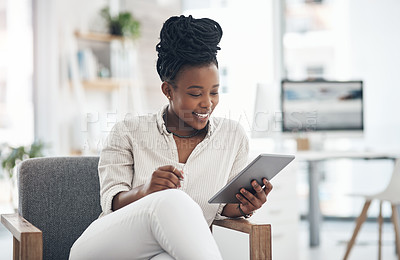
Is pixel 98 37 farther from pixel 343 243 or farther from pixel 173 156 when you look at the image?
pixel 173 156

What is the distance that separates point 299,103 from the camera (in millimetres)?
3748

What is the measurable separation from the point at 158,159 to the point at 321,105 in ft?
7.74

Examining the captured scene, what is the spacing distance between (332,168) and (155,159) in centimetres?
320

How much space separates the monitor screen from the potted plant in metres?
1.42

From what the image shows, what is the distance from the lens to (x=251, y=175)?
1.42m

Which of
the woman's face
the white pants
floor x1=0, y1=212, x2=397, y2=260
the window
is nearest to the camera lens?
the white pants

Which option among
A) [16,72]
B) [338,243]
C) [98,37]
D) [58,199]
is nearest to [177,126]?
[58,199]

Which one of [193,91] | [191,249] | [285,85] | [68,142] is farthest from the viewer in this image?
[68,142]

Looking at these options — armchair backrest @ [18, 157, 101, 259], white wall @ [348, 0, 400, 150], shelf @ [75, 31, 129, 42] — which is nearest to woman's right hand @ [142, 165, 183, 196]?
armchair backrest @ [18, 157, 101, 259]

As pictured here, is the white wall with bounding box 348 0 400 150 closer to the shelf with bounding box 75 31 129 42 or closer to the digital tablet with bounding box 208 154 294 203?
the shelf with bounding box 75 31 129 42

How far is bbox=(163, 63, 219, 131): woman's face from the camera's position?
1572 mm

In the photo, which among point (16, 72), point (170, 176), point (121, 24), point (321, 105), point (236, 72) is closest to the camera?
point (170, 176)

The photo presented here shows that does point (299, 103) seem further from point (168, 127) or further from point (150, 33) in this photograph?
point (168, 127)

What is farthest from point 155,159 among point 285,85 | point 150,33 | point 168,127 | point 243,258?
point 150,33
